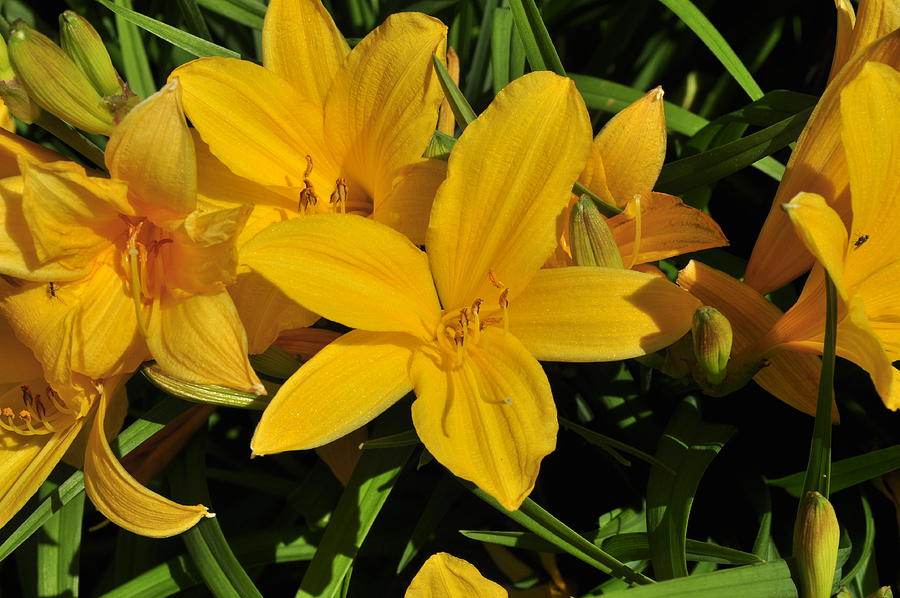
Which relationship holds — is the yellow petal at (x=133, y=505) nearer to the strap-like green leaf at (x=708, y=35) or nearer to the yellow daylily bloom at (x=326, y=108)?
the yellow daylily bloom at (x=326, y=108)

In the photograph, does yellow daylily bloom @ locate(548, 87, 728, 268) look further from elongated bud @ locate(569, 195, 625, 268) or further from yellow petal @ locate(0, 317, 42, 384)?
yellow petal @ locate(0, 317, 42, 384)

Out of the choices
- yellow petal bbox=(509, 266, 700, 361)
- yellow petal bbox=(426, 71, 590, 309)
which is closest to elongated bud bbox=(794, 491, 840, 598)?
yellow petal bbox=(509, 266, 700, 361)

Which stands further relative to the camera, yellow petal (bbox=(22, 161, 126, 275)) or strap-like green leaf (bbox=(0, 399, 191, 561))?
strap-like green leaf (bbox=(0, 399, 191, 561))

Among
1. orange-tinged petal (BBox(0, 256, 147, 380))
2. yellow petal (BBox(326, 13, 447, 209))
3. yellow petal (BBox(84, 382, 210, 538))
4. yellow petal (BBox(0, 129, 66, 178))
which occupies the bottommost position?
yellow petal (BBox(84, 382, 210, 538))

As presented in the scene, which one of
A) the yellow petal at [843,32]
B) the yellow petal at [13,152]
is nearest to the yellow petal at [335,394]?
the yellow petal at [13,152]

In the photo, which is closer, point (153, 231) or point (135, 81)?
point (153, 231)

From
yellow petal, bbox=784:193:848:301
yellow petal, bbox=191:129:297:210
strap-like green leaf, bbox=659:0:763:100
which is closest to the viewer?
yellow petal, bbox=784:193:848:301

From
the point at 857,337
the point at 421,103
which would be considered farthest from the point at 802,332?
the point at 421,103

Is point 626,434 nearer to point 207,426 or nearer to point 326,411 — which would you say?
point 326,411
